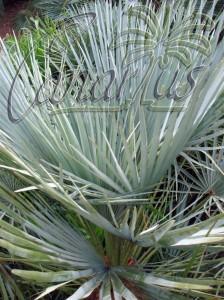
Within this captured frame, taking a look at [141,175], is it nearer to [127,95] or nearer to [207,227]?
[207,227]

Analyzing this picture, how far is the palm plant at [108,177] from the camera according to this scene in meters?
0.97

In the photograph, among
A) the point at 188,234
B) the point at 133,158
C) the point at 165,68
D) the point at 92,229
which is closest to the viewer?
the point at 188,234

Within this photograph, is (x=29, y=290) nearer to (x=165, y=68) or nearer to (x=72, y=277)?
(x=72, y=277)

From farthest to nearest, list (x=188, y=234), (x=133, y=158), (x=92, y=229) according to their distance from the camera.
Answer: (x=92, y=229), (x=133, y=158), (x=188, y=234)

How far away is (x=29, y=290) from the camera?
1494mm

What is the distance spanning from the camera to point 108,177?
3.67 ft

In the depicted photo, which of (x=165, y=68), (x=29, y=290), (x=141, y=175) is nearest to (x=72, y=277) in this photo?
(x=141, y=175)

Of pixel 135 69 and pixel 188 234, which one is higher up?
pixel 135 69

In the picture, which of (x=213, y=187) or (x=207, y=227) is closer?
(x=207, y=227)

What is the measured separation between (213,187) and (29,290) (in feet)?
2.06

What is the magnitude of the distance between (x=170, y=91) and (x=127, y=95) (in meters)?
0.15

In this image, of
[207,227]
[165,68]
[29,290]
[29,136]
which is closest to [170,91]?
[165,68]

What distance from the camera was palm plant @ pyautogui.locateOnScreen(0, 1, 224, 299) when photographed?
38.0 inches

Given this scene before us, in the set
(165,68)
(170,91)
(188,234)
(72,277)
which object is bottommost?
(72,277)
